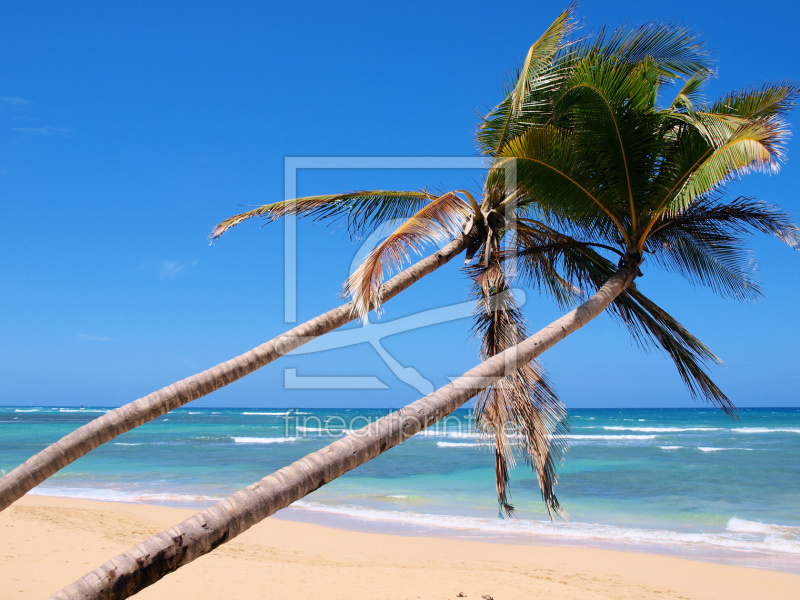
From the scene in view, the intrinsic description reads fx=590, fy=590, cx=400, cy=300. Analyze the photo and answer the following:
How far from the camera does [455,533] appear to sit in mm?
10711

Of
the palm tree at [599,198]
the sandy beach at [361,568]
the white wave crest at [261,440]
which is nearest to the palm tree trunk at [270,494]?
the palm tree at [599,198]

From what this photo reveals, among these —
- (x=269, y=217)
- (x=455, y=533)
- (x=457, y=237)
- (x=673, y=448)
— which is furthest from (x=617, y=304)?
(x=673, y=448)

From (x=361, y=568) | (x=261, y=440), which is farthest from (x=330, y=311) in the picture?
(x=261, y=440)

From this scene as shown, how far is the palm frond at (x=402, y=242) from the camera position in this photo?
13.9ft

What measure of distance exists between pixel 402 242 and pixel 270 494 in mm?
2290

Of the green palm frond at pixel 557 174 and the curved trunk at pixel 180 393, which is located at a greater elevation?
the green palm frond at pixel 557 174

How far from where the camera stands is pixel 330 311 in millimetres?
5203

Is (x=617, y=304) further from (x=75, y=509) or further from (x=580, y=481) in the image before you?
(x=580, y=481)

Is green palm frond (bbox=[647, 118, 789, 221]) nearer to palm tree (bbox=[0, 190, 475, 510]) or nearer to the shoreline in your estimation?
palm tree (bbox=[0, 190, 475, 510])

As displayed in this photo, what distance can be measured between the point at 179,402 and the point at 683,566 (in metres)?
7.80

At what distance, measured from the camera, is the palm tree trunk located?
2.37 m

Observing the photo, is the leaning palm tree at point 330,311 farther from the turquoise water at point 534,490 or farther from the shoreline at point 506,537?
the shoreline at point 506,537

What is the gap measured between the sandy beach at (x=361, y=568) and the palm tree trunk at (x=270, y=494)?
13.2 feet

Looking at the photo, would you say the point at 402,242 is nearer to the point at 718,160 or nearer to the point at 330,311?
the point at 330,311
